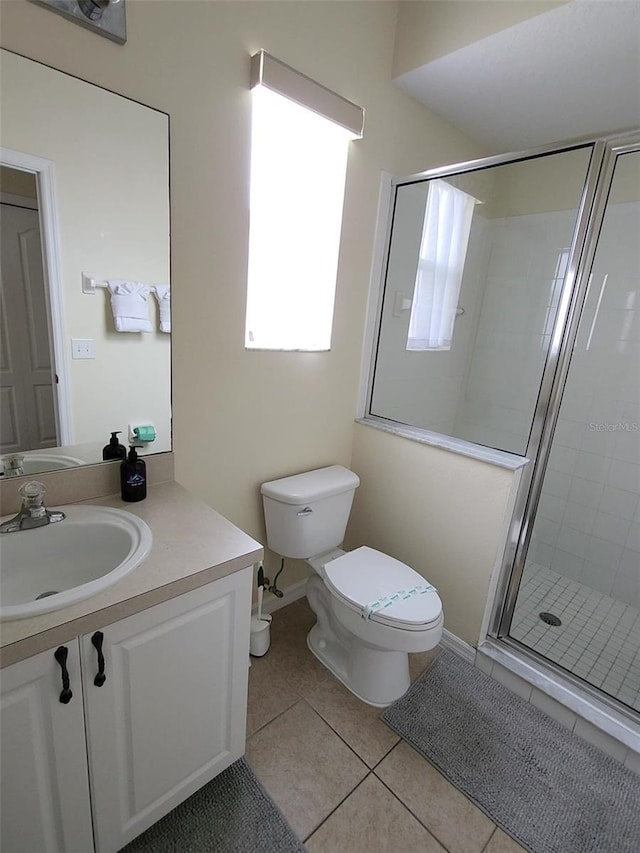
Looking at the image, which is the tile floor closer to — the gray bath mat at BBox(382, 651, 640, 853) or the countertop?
the gray bath mat at BBox(382, 651, 640, 853)

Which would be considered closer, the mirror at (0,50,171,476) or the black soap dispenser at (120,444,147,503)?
the mirror at (0,50,171,476)

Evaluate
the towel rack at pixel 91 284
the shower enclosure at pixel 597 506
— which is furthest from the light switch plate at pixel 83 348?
the shower enclosure at pixel 597 506

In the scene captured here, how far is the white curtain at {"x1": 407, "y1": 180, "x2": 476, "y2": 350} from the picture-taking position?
208 centimetres

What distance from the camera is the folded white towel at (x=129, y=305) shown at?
4.00 ft

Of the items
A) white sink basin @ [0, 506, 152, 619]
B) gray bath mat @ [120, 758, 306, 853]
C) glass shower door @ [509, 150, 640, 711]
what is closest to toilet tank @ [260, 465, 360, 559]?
white sink basin @ [0, 506, 152, 619]

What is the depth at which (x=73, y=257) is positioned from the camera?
1.12 meters

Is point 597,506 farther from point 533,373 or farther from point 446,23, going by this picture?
point 446,23

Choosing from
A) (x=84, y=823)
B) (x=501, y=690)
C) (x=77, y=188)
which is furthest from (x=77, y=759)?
(x=501, y=690)

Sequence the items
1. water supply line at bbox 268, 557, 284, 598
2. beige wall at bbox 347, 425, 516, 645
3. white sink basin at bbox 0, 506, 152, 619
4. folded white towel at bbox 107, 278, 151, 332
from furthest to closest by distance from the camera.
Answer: water supply line at bbox 268, 557, 284, 598 < beige wall at bbox 347, 425, 516, 645 < folded white towel at bbox 107, 278, 151, 332 < white sink basin at bbox 0, 506, 152, 619

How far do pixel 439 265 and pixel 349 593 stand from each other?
1.73 metres

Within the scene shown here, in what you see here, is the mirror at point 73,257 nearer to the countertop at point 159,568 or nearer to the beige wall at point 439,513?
the countertop at point 159,568

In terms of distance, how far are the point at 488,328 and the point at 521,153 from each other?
115 centimetres

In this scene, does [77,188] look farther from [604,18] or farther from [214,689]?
[604,18]

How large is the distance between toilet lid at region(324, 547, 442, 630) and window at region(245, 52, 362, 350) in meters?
0.93
